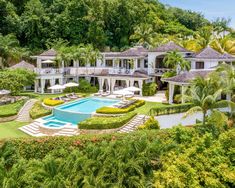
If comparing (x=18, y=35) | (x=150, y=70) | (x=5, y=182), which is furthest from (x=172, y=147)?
(x=18, y=35)

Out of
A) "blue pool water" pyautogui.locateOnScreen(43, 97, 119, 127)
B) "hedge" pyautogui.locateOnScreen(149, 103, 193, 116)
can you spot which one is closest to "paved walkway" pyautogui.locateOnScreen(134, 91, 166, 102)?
"blue pool water" pyautogui.locateOnScreen(43, 97, 119, 127)

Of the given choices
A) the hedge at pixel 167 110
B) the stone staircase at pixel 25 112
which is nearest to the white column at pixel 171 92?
the hedge at pixel 167 110

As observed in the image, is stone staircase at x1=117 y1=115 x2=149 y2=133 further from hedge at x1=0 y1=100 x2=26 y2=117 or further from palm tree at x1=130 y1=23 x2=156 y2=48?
palm tree at x1=130 y1=23 x2=156 y2=48

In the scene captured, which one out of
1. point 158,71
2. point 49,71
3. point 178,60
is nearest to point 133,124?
point 178,60

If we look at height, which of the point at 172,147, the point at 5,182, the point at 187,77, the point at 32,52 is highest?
the point at 32,52

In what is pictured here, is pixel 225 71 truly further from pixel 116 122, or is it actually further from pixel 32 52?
pixel 32 52

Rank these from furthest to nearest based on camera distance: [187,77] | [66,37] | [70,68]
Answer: [66,37] < [70,68] < [187,77]
